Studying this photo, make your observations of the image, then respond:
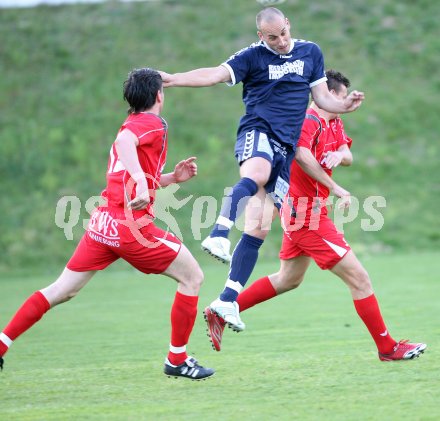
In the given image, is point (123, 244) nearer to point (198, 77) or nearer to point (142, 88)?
point (142, 88)

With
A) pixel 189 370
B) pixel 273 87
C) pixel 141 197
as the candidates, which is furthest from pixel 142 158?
pixel 189 370

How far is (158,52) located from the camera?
26.1m

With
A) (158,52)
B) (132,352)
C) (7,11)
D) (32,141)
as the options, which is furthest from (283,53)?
(7,11)

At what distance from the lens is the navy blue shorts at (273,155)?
21.4ft

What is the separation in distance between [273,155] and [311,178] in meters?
0.64

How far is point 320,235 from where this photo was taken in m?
6.79

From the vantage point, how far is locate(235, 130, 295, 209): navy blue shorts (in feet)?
21.4

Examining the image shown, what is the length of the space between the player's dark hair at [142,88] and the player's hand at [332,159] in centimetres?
155

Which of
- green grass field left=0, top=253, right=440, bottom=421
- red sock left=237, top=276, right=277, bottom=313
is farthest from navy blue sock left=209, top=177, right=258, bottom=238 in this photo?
red sock left=237, top=276, right=277, bottom=313

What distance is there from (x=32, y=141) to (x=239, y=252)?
54.9 ft

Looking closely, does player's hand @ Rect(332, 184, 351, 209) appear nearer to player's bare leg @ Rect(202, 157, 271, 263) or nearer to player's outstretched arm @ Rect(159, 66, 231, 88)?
player's bare leg @ Rect(202, 157, 271, 263)

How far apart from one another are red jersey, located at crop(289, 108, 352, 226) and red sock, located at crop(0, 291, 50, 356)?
2.05m

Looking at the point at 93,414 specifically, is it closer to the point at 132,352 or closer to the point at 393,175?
the point at 132,352
